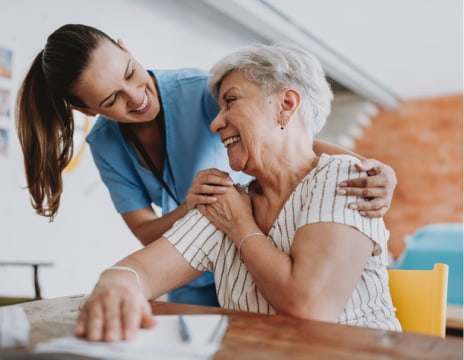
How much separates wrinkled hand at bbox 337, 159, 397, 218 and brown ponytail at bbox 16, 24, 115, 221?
2.62 feet

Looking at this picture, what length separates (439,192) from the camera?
23.0 ft

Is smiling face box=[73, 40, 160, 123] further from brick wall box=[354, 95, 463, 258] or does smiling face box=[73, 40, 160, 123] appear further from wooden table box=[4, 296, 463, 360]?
brick wall box=[354, 95, 463, 258]

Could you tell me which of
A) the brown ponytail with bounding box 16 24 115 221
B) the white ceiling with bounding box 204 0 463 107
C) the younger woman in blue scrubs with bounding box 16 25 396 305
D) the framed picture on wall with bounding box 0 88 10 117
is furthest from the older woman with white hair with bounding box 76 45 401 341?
the white ceiling with bounding box 204 0 463 107

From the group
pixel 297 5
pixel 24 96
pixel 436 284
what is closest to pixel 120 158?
pixel 24 96

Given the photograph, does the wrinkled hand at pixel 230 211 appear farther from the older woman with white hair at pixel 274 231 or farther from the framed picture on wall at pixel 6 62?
the framed picture on wall at pixel 6 62

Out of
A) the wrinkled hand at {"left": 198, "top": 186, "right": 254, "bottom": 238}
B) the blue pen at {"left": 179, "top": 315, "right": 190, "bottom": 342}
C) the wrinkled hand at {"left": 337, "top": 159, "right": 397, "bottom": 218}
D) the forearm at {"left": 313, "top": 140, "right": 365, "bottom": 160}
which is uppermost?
the forearm at {"left": 313, "top": 140, "right": 365, "bottom": 160}

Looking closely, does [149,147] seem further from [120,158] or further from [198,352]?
[198,352]

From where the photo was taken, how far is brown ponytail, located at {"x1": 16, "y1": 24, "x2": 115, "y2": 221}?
1.44 metres

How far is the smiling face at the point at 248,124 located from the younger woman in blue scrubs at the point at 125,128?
0.12 meters

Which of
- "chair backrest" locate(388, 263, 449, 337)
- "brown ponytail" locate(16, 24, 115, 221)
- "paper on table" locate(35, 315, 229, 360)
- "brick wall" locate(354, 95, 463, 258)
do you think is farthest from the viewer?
"brick wall" locate(354, 95, 463, 258)

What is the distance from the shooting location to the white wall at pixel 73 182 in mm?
3053

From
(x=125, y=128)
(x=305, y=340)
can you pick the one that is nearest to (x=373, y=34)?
(x=125, y=128)

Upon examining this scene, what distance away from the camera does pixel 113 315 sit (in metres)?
0.88

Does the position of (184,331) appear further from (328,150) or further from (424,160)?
(424,160)
